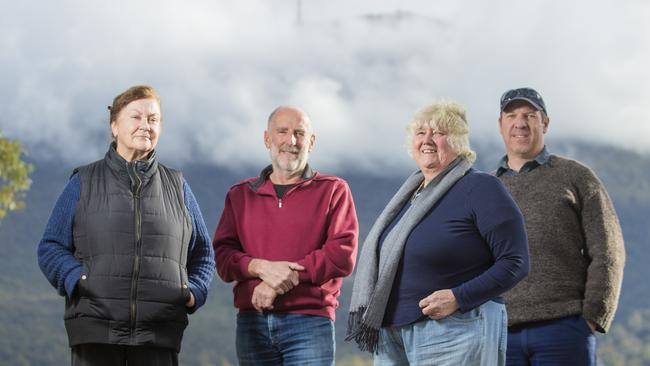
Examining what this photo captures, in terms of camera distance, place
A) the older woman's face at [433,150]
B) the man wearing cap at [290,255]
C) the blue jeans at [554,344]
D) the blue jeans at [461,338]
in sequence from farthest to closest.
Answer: the blue jeans at [554,344], the man wearing cap at [290,255], the older woman's face at [433,150], the blue jeans at [461,338]

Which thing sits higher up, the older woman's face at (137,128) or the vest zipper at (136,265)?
the older woman's face at (137,128)

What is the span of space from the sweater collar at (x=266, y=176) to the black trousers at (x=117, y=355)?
1148 millimetres

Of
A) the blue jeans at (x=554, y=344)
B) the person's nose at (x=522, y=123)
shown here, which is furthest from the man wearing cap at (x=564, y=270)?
the person's nose at (x=522, y=123)

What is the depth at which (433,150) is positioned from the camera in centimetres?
539

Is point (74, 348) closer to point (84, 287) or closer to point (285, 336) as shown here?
point (84, 287)

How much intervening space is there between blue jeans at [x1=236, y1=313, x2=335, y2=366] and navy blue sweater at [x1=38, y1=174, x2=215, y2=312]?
39 centimetres

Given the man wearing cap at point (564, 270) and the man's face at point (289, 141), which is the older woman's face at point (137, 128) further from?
the man wearing cap at point (564, 270)

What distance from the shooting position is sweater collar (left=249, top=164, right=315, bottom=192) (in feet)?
19.5

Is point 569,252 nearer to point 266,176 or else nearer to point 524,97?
point 524,97

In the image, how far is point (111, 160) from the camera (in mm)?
5512

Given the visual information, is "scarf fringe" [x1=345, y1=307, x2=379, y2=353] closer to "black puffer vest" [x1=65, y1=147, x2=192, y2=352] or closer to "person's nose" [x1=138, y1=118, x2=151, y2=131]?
"black puffer vest" [x1=65, y1=147, x2=192, y2=352]

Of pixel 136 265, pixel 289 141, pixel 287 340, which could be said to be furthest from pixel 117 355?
pixel 289 141

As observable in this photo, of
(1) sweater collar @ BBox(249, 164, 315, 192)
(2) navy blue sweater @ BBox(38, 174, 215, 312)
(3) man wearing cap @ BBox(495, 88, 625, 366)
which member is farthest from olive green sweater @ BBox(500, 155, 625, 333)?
(2) navy blue sweater @ BBox(38, 174, 215, 312)

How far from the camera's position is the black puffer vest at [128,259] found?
17.2 ft
